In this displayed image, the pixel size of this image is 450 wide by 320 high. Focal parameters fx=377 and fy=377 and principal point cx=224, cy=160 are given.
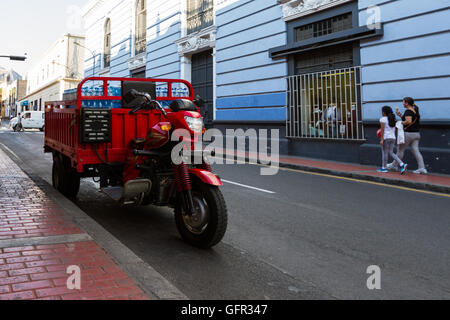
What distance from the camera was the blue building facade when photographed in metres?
9.73

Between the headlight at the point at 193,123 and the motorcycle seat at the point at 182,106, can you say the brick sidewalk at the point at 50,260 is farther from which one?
the motorcycle seat at the point at 182,106

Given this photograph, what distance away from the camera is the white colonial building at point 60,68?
148 ft

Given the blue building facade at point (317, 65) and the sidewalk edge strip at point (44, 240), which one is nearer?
the sidewalk edge strip at point (44, 240)

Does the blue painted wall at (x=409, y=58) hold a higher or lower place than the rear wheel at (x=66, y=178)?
higher

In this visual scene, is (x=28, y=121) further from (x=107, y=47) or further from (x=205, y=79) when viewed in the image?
(x=205, y=79)

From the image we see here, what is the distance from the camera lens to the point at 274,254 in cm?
395

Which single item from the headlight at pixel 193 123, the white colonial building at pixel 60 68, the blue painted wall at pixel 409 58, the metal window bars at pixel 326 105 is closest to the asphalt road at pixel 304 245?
the headlight at pixel 193 123

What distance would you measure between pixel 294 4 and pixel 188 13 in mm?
7481

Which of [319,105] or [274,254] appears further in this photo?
[319,105]

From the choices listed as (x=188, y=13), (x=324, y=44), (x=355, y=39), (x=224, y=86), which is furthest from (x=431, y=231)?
(x=188, y=13)

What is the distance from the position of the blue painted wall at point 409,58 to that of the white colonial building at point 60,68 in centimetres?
3571

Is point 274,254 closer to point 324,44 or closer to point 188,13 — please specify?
point 324,44

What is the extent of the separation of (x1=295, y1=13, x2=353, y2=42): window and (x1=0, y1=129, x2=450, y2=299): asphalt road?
6754 millimetres

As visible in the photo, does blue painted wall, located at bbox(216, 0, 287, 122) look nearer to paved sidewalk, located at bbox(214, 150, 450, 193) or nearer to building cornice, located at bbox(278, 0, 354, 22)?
building cornice, located at bbox(278, 0, 354, 22)
